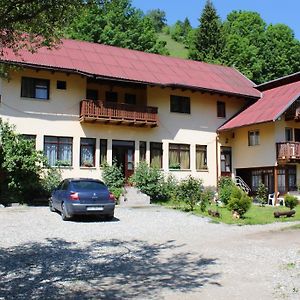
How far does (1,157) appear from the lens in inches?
894

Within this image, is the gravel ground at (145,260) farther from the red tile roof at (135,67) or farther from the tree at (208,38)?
the tree at (208,38)

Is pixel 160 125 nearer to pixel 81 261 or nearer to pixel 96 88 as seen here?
pixel 96 88

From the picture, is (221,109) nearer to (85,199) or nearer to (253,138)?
(253,138)

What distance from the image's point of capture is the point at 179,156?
98.5 feet

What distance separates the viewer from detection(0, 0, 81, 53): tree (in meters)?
8.65

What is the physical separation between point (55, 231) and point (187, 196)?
8.98 metres

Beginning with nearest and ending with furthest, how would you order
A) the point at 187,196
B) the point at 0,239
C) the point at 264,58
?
1. the point at 0,239
2. the point at 187,196
3. the point at 264,58

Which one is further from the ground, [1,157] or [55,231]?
[1,157]

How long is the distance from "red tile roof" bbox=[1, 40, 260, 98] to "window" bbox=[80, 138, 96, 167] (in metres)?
4.03

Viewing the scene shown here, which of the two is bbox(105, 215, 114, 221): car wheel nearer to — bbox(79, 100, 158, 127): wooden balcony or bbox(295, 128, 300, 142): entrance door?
bbox(79, 100, 158, 127): wooden balcony

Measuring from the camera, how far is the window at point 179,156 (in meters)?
29.7

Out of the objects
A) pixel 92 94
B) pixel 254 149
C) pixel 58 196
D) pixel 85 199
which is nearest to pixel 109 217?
pixel 85 199

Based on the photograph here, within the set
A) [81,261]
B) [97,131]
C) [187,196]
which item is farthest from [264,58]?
[81,261]

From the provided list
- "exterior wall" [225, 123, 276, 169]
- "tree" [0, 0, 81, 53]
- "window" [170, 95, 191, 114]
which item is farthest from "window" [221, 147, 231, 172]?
"tree" [0, 0, 81, 53]
